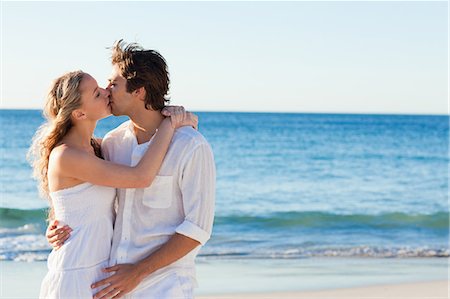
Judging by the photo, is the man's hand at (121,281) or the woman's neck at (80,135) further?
the woman's neck at (80,135)

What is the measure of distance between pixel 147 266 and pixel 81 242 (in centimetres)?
36

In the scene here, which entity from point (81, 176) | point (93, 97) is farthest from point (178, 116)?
point (81, 176)

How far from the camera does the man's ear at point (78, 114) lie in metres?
4.11

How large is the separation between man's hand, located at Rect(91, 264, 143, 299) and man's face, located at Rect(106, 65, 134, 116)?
0.76 meters

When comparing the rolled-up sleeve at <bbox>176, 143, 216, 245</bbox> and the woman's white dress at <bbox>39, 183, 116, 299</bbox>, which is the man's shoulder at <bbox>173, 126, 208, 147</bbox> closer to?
the rolled-up sleeve at <bbox>176, 143, 216, 245</bbox>

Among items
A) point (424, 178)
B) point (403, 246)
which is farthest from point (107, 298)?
point (424, 178)

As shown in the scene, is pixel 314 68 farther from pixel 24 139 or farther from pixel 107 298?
pixel 107 298

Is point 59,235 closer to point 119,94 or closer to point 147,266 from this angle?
point 147,266

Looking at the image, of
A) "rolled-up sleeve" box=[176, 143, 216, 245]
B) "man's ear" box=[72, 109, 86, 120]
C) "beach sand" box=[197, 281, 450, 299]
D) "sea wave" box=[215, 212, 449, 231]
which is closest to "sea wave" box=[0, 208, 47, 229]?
"sea wave" box=[215, 212, 449, 231]

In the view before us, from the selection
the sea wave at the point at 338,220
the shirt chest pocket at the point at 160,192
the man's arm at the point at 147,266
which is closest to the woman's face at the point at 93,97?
the shirt chest pocket at the point at 160,192

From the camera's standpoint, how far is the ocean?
37.2ft

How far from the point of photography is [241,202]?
676 inches

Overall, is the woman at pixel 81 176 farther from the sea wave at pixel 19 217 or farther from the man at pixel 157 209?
the sea wave at pixel 19 217

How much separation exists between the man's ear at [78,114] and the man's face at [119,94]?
15 centimetres
